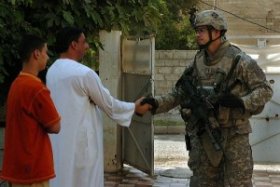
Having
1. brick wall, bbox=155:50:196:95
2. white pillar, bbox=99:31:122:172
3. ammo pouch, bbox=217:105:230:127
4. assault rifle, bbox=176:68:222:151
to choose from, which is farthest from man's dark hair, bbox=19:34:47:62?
brick wall, bbox=155:50:196:95

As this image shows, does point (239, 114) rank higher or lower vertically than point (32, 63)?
lower

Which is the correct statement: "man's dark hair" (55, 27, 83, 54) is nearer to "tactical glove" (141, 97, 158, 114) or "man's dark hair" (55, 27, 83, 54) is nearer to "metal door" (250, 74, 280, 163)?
"tactical glove" (141, 97, 158, 114)

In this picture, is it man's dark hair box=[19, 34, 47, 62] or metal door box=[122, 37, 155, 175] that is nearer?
man's dark hair box=[19, 34, 47, 62]

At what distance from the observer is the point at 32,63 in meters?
3.83

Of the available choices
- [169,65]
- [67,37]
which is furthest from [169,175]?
[169,65]

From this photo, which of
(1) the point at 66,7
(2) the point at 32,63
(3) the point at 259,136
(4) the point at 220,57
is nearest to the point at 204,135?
(4) the point at 220,57

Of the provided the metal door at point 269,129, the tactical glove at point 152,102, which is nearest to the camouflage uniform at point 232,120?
the tactical glove at point 152,102

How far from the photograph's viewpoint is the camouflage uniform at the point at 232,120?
4531 mm

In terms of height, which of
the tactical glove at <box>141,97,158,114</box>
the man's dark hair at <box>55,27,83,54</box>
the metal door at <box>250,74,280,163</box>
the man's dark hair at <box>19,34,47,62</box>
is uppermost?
the man's dark hair at <box>55,27,83,54</box>

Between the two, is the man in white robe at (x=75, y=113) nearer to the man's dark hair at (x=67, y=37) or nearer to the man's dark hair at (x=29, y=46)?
the man's dark hair at (x=67, y=37)

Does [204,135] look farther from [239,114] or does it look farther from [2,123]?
[2,123]

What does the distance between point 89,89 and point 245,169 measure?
135 centimetres

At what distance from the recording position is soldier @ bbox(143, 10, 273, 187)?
178 inches

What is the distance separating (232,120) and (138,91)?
136 inches
